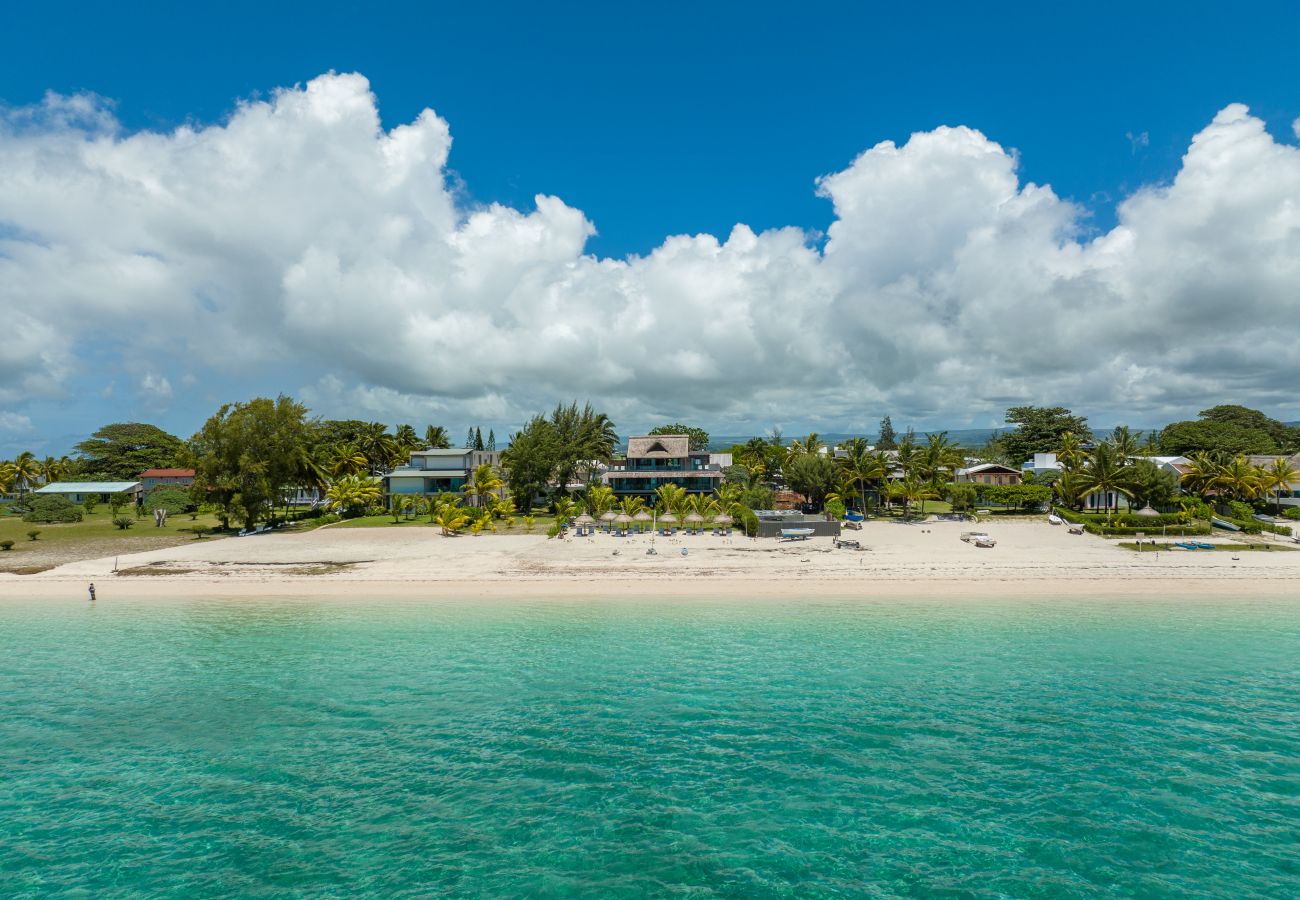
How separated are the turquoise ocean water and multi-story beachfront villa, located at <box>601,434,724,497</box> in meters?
45.7

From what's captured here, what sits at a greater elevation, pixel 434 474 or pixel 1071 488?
pixel 434 474

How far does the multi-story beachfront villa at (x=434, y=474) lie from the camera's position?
250 ft

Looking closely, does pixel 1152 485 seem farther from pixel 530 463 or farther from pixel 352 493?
pixel 352 493

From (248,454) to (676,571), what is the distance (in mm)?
41177

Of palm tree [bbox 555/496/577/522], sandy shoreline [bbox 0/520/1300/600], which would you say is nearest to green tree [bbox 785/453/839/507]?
sandy shoreline [bbox 0/520/1300/600]

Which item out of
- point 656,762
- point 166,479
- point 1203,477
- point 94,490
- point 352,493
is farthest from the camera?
point 166,479

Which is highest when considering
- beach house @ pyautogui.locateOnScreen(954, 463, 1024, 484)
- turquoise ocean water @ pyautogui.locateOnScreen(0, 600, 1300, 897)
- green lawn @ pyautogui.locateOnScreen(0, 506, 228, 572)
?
beach house @ pyautogui.locateOnScreen(954, 463, 1024, 484)

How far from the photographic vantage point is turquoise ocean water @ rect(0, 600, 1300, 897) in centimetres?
1223

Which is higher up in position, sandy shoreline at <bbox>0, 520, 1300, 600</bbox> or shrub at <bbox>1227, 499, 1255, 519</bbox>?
shrub at <bbox>1227, 499, 1255, 519</bbox>

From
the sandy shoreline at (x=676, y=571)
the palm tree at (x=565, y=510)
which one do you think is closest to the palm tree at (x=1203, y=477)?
the sandy shoreline at (x=676, y=571)

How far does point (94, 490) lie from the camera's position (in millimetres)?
87125

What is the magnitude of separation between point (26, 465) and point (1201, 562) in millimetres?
131003

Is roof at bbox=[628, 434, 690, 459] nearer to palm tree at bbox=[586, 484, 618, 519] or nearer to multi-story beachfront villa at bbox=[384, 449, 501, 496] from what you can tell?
palm tree at bbox=[586, 484, 618, 519]

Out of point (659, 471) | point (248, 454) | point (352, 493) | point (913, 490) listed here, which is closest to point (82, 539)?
point (248, 454)
